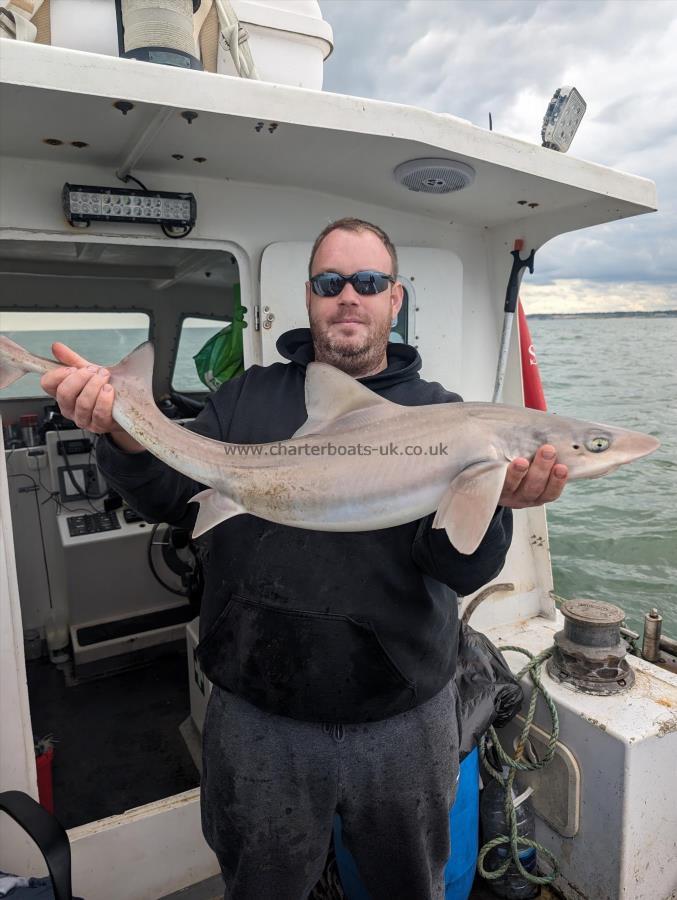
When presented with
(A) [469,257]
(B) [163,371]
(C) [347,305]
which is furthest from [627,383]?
(C) [347,305]

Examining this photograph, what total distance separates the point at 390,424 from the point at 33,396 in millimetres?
7437

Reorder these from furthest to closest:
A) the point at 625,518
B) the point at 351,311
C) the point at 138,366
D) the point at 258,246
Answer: the point at 625,518
the point at 258,246
the point at 351,311
the point at 138,366

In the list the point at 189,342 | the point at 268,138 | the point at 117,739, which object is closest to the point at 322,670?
the point at 268,138

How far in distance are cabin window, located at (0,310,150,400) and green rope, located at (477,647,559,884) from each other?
6580 millimetres

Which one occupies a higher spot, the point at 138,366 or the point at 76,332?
the point at 76,332

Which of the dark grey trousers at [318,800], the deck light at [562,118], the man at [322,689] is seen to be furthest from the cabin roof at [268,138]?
the dark grey trousers at [318,800]

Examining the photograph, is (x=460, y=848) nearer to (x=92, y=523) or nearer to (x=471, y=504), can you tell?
(x=471, y=504)

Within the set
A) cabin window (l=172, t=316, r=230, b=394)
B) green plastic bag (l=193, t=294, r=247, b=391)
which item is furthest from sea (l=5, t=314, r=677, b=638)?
green plastic bag (l=193, t=294, r=247, b=391)

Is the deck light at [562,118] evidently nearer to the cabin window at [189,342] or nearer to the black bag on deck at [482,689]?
the black bag on deck at [482,689]

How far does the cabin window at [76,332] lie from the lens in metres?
7.45

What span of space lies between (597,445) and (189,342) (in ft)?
23.6

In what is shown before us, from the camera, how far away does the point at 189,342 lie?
8.23 meters

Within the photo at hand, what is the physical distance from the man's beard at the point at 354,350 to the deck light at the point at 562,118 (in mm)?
1570

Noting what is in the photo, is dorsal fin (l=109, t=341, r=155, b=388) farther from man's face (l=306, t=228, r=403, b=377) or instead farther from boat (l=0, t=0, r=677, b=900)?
boat (l=0, t=0, r=677, b=900)
